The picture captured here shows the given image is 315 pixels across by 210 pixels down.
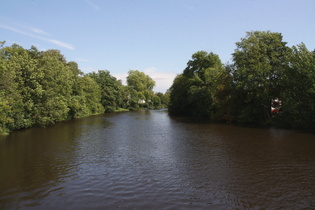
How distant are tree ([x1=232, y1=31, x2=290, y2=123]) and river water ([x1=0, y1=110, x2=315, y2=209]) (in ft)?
47.7

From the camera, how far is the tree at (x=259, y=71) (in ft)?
109

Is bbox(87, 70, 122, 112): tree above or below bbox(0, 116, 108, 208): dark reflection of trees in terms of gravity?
above

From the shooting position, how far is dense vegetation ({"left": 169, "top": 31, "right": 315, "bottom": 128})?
1117 inches

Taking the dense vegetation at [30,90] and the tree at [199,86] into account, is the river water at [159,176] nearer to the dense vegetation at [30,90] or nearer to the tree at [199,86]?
the dense vegetation at [30,90]

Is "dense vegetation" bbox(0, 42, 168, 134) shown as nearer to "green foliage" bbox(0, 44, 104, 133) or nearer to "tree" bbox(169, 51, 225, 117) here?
"green foliage" bbox(0, 44, 104, 133)

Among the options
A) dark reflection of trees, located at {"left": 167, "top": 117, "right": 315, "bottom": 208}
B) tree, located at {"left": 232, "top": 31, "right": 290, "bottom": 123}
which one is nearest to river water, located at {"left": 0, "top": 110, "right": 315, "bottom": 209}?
dark reflection of trees, located at {"left": 167, "top": 117, "right": 315, "bottom": 208}

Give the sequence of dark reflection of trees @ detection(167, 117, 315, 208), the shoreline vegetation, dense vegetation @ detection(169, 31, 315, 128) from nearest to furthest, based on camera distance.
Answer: dark reflection of trees @ detection(167, 117, 315, 208) < the shoreline vegetation < dense vegetation @ detection(169, 31, 315, 128)

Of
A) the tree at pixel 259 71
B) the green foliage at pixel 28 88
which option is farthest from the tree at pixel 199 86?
the green foliage at pixel 28 88

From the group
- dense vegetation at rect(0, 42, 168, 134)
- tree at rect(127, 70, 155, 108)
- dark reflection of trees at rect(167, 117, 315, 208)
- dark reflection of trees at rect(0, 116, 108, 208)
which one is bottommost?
dark reflection of trees at rect(0, 116, 108, 208)

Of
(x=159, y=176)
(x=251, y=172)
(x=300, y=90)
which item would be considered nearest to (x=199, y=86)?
(x=300, y=90)

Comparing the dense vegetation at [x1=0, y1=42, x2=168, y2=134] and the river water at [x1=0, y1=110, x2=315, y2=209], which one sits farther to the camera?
the dense vegetation at [x1=0, y1=42, x2=168, y2=134]

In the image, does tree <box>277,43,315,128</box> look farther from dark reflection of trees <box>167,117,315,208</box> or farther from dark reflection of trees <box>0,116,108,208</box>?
dark reflection of trees <box>0,116,108,208</box>

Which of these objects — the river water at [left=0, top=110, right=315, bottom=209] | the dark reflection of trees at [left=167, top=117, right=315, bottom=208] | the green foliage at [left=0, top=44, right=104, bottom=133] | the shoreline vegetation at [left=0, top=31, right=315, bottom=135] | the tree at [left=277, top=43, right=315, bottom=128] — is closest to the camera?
the river water at [left=0, top=110, right=315, bottom=209]

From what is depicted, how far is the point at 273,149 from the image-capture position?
1820cm
